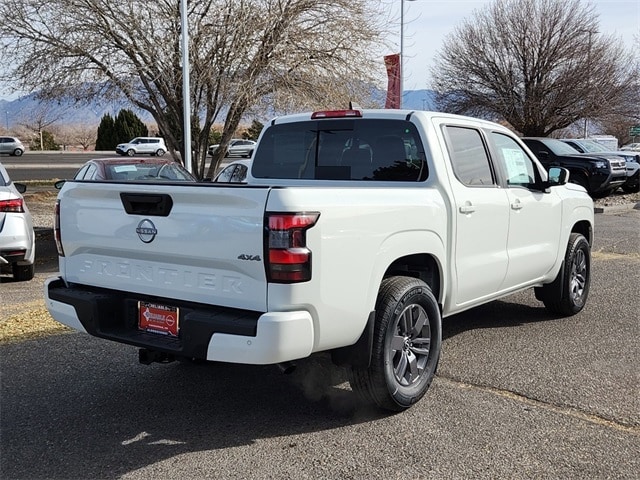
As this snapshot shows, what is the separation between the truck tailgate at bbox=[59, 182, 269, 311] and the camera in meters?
3.54

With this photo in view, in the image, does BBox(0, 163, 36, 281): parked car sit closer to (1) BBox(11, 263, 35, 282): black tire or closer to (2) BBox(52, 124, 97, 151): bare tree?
(1) BBox(11, 263, 35, 282): black tire

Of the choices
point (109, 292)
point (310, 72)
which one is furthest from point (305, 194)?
point (310, 72)

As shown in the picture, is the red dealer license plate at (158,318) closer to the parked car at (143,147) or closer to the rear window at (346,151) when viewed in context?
Answer: the rear window at (346,151)

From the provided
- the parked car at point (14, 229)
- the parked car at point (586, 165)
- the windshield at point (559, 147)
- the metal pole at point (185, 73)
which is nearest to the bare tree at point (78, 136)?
the windshield at point (559, 147)

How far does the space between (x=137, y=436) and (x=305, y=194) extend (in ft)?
5.81

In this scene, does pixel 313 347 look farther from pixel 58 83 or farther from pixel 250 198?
pixel 58 83

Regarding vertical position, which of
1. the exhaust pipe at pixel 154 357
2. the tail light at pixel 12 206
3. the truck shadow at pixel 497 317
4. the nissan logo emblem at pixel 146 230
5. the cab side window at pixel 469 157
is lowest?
the truck shadow at pixel 497 317

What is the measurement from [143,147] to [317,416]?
5186cm

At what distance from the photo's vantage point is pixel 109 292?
13.7 feet

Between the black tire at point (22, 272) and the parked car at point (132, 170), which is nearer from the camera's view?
the black tire at point (22, 272)

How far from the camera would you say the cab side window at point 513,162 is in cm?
567

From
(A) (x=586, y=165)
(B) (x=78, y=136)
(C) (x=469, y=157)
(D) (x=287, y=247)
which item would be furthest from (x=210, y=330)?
(B) (x=78, y=136)

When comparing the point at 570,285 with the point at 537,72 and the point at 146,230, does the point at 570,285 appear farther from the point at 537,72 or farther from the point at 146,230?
the point at 537,72

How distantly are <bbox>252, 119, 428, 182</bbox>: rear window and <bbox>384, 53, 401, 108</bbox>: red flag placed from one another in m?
10.5
